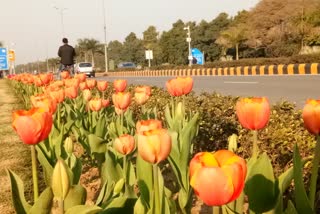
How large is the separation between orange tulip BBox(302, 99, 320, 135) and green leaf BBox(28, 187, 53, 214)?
0.86 m

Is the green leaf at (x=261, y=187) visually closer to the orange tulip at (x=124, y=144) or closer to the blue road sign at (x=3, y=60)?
the orange tulip at (x=124, y=144)

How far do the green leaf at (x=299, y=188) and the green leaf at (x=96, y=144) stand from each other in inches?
61.6

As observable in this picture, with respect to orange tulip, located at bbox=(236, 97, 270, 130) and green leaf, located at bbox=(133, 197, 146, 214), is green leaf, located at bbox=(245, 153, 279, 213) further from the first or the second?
green leaf, located at bbox=(133, 197, 146, 214)

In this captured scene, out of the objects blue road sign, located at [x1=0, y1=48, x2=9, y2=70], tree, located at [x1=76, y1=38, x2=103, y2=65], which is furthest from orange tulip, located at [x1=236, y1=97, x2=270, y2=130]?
tree, located at [x1=76, y1=38, x2=103, y2=65]

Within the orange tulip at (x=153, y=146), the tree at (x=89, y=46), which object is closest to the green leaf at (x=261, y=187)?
the orange tulip at (x=153, y=146)

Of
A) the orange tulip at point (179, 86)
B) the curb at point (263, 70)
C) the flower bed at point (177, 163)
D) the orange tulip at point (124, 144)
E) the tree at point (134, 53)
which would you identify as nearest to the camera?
the flower bed at point (177, 163)

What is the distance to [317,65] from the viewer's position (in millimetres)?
16281

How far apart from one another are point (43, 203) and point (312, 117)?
91 centimetres

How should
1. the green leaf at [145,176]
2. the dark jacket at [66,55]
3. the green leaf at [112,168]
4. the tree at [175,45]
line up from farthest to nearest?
the tree at [175,45] < the dark jacket at [66,55] < the green leaf at [112,168] < the green leaf at [145,176]

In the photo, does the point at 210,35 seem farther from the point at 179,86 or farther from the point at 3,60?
the point at 179,86

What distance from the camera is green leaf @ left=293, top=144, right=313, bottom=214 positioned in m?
1.36

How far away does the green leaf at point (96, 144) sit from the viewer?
2.75 meters

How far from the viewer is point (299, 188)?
54.5 inches

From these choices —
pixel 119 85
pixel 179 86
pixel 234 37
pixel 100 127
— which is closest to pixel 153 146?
pixel 179 86
